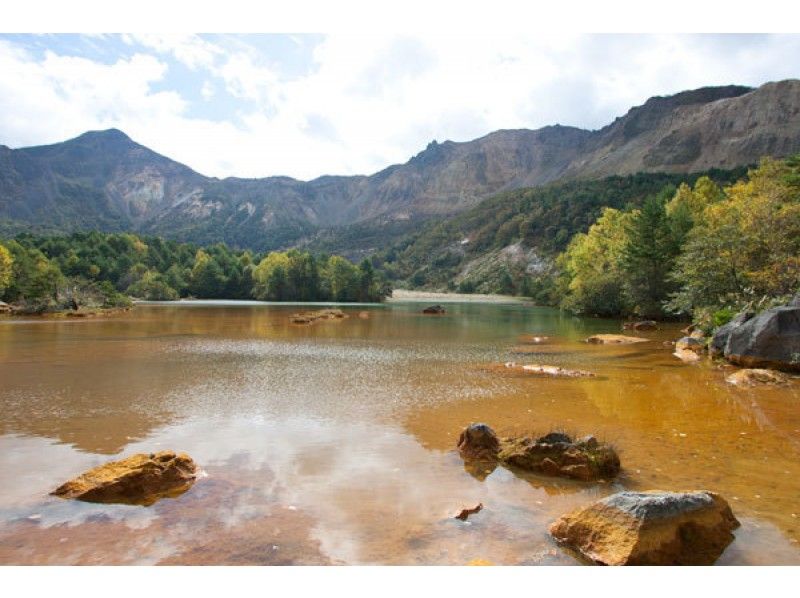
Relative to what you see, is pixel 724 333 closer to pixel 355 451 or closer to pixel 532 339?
pixel 532 339

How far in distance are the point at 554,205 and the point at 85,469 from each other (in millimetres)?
180834

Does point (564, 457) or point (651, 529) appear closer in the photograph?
point (651, 529)

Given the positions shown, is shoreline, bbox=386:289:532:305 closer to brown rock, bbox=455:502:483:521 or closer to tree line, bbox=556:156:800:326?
tree line, bbox=556:156:800:326

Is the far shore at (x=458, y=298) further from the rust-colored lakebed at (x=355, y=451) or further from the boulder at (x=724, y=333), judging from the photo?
the rust-colored lakebed at (x=355, y=451)

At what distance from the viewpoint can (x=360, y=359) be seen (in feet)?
93.6

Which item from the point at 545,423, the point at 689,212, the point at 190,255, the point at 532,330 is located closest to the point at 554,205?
the point at 190,255

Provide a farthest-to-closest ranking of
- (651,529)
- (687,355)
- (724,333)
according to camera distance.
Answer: (687,355) < (724,333) < (651,529)

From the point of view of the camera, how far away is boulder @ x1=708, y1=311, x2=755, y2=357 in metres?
25.2

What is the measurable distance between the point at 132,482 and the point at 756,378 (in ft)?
66.5

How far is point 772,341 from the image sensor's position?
2231 centimetres

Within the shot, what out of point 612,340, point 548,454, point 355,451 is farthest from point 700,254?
point 355,451

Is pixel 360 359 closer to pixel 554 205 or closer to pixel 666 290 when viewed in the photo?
pixel 666 290

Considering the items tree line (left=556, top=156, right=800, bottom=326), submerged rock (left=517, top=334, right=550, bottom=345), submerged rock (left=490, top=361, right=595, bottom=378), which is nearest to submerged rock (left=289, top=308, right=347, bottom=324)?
submerged rock (left=517, top=334, right=550, bottom=345)

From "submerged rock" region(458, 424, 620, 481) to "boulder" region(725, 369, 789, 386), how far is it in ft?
40.8
